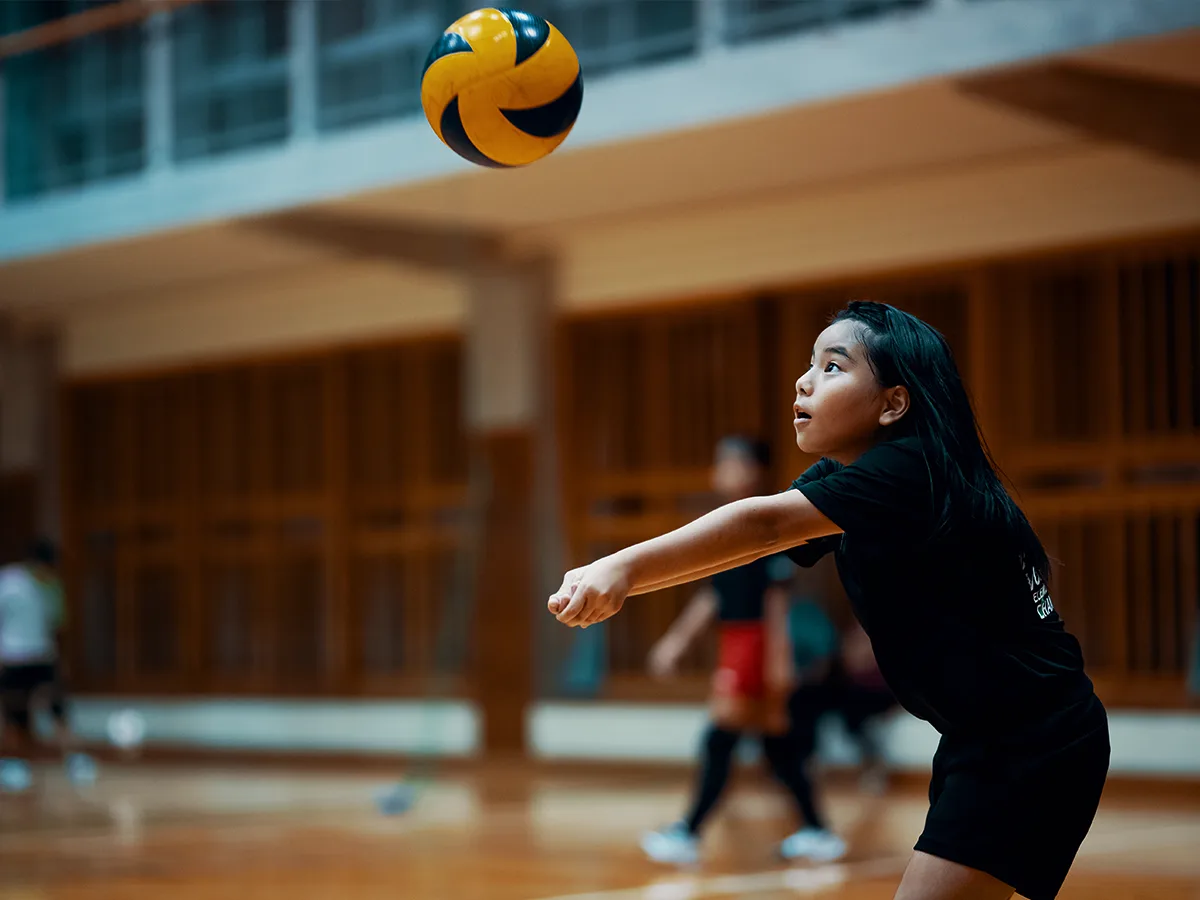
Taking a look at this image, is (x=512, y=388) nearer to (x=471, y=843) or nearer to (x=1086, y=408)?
(x=1086, y=408)

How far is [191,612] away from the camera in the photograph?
1533 cm

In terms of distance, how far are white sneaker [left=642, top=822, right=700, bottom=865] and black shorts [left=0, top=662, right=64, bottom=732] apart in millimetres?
6344

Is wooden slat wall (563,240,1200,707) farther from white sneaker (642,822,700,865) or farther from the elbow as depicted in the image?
the elbow

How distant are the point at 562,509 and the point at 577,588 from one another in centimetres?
1066

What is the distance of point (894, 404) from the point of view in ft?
8.96

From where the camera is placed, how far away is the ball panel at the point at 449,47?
4.05 m

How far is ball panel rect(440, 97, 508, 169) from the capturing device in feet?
13.5

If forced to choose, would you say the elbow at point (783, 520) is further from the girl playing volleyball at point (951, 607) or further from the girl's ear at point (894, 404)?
the girl's ear at point (894, 404)

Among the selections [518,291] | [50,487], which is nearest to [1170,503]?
[518,291]

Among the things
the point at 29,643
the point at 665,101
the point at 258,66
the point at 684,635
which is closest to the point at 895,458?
the point at 684,635

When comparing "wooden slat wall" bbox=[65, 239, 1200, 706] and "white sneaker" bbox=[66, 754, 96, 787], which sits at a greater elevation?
"wooden slat wall" bbox=[65, 239, 1200, 706]

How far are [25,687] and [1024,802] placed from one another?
10558 millimetres

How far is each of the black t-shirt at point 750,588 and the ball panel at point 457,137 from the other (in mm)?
3423

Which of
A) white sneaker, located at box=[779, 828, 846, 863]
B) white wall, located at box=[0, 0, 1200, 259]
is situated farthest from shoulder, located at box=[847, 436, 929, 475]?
white wall, located at box=[0, 0, 1200, 259]
